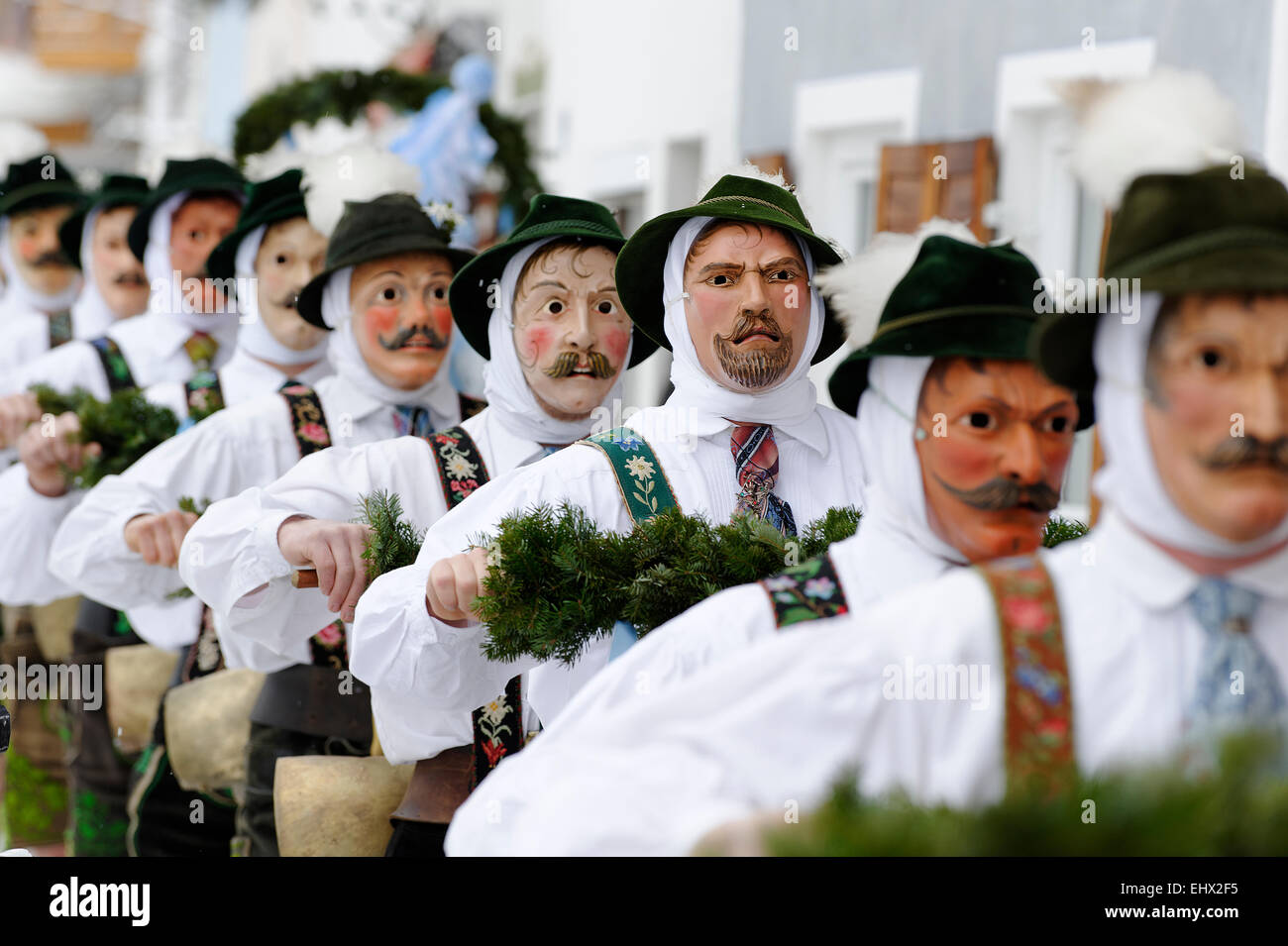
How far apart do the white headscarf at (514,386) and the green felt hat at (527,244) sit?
4 centimetres

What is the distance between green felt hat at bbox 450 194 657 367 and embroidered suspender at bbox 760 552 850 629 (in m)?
1.75

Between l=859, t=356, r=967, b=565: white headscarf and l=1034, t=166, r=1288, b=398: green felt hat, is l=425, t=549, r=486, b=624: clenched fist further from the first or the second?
l=1034, t=166, r=1288, b=398: green felt hat

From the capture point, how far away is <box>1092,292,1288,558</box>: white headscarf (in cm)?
230

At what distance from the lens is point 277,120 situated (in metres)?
8.64

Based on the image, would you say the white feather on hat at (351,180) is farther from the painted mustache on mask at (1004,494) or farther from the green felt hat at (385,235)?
the painted mustache on mask at (1004,494)

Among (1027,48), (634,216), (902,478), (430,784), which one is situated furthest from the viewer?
(634,216)

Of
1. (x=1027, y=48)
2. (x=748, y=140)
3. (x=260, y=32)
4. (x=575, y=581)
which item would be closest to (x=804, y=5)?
(x=748, y=140)

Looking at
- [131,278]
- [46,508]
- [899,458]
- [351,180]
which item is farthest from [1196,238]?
[131,278]

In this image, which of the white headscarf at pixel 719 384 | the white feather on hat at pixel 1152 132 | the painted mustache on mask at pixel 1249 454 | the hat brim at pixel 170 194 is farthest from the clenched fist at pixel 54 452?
the painted mustache on mask at pixel 1249 454

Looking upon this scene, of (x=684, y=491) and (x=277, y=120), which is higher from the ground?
(x=277, y=120)

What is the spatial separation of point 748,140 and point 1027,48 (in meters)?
2.56

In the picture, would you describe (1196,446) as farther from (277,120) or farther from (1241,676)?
(277,120)

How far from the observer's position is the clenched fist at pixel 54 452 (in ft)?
19.6
